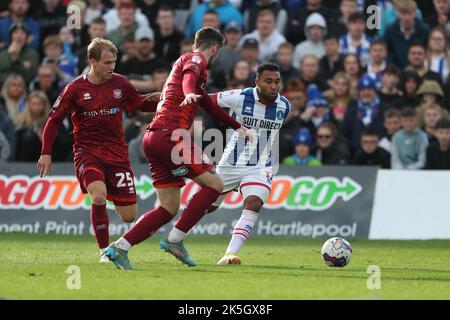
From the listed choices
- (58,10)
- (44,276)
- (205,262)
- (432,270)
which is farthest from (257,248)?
(58,10)

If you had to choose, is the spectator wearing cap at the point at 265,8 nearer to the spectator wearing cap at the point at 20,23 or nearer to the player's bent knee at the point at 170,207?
the spectator wearing cap at the point at 20,23

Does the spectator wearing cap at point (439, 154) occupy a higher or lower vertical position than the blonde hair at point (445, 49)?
lower

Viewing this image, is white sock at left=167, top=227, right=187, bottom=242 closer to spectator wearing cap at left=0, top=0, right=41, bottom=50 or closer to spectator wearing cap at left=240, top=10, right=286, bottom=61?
spectator wearing cap at left=240, top=10, right=286, bottom=61

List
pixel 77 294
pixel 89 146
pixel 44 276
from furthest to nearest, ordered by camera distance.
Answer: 1. pixel 89 146
2. pixel 44 276
3. pixel 77 294

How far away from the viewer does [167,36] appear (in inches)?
811

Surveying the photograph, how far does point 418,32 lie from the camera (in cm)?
2059

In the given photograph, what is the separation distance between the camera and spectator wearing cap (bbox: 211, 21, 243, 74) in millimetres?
19891

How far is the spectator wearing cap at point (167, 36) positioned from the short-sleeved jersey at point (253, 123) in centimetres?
754

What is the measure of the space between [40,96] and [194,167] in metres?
7.91

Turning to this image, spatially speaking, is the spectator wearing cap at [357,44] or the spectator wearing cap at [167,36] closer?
the spectator wearing cap at [357,44]

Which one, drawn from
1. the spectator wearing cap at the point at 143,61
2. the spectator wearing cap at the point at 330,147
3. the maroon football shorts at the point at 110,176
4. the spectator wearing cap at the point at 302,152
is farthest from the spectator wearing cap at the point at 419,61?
the maroon football shorts at the point at 110,176

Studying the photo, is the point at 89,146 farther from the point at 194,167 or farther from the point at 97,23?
the point at 97,23

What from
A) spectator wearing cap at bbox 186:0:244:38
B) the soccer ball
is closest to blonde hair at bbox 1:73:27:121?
spectator wearing cap at bbox 186:0:244:38

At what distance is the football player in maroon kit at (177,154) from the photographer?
11273 millimetres
